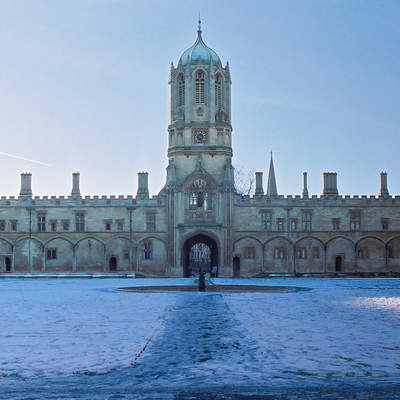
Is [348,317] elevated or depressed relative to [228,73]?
depressed

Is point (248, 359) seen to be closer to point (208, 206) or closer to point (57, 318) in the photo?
point (57, 318)

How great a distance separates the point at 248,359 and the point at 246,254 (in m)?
38.5

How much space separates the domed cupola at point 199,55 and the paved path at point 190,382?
134 ft

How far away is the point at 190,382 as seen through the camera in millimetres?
7902

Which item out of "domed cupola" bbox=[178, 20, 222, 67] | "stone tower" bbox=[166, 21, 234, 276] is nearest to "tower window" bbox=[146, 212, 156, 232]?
"stone tower" bbox=[166, 21, 234, 276]

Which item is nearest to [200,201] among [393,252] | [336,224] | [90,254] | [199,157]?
[199,157]

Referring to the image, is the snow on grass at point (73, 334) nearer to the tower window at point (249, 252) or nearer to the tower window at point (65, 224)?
the tower window at point (249, 252)

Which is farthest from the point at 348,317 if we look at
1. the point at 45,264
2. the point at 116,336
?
the point at 45,264

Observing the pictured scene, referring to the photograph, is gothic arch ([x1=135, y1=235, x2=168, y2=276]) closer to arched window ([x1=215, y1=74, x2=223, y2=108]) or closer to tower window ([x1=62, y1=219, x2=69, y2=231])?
tower window ([x1=62, y1=219, x2=69, y2=231])

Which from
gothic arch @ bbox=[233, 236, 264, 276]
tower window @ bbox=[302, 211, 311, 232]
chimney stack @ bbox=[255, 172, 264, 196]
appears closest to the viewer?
gothic arch @ bbox=[233, 236, 264, 276]

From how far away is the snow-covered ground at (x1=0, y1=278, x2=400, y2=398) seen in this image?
8219 mm

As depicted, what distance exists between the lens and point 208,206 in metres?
47.6

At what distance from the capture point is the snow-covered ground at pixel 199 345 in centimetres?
822

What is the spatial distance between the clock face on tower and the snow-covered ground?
31870 mm
